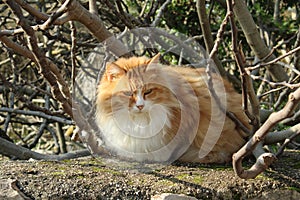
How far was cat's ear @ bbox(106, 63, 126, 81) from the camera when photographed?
8.21ft

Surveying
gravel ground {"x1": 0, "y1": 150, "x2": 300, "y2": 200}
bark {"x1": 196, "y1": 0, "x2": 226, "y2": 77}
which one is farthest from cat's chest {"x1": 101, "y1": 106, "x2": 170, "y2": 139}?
bark {"x1": 196, "y1": 0, "x2": 226, "y2": 77}

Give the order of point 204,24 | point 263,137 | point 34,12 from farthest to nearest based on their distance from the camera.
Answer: point 204,24, point 34,12, point 263,137

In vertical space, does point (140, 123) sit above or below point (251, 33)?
below

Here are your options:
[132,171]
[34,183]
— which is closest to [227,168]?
[132,171]

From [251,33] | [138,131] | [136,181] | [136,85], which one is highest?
[251,33]

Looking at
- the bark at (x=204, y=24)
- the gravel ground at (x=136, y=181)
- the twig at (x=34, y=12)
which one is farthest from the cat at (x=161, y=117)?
the twig at (x=34, y=12)

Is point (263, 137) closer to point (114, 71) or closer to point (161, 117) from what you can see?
point (161, 117)

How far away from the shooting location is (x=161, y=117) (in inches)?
97.9

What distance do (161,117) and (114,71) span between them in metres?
0.36

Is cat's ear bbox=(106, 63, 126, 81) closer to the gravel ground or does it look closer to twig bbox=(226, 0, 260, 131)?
the gravel ground

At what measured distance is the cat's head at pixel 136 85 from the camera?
246cm

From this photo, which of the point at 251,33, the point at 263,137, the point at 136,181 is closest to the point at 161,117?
the point at 136,181

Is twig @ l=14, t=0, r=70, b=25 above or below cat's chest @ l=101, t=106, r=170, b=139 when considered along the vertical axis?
above

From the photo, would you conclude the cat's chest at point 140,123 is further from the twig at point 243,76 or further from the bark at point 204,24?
the bark at point 204,24
